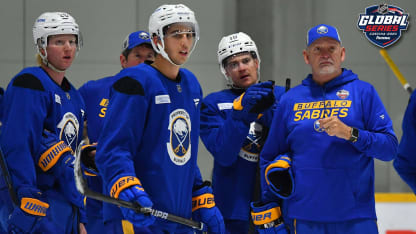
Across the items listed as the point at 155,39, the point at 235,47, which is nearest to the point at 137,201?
the point at 155,39

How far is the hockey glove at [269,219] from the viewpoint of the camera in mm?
3133

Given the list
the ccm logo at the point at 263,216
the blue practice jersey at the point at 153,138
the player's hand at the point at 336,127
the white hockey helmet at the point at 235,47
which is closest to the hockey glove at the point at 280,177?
the ccm logo at the point at 263,216

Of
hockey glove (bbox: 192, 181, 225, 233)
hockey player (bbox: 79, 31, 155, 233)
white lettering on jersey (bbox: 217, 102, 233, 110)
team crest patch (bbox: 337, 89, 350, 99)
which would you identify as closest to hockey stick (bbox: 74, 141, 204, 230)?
hockey glove (bbox: 192, 181, 225, 233)

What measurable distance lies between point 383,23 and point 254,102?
119 inches

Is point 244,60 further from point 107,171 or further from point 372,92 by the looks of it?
point 107,171

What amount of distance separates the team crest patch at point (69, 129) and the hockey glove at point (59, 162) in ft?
0.35

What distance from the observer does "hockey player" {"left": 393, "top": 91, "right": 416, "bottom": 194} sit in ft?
7.35

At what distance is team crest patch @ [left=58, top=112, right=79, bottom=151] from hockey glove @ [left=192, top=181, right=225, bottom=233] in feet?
2.82

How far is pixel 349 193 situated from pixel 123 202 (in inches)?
46.2

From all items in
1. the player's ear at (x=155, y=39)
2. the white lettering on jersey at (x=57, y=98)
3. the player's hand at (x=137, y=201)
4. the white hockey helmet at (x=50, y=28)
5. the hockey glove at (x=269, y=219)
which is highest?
the player's ear at (x=155, y=39)

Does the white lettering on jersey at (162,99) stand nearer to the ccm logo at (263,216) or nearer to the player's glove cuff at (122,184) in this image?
the player's glove cuff at (122,184)

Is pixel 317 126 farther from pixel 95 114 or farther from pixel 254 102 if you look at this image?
pixel 95 114

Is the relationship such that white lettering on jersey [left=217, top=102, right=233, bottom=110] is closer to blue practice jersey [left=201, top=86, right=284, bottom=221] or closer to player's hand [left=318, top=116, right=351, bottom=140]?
blue practice jersey [left=201, top=86, right=284, bottom=221]

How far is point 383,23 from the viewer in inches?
229
